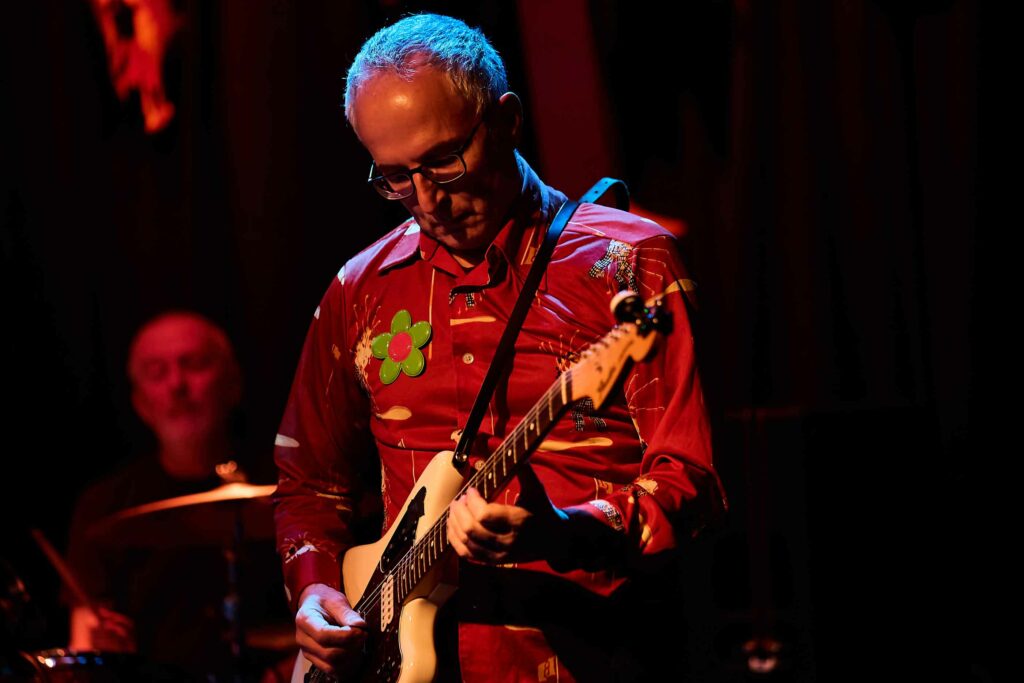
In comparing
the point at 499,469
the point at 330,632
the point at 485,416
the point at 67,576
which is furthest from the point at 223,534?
the point at 499,469

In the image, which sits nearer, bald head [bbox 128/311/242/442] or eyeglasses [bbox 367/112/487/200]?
eyeglasses [bbox 367/112/487/200]

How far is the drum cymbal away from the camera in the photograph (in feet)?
11.3

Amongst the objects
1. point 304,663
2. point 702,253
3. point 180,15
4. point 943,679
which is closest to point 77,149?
point 180,15

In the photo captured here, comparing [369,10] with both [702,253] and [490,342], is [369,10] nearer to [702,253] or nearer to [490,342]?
[702,253]

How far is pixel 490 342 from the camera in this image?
73.8 inches

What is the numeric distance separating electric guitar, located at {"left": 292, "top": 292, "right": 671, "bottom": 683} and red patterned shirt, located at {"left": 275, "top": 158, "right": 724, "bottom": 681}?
75 mm

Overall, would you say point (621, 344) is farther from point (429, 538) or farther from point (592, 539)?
point (429, 538)

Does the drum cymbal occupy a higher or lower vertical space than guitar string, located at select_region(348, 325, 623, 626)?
lower

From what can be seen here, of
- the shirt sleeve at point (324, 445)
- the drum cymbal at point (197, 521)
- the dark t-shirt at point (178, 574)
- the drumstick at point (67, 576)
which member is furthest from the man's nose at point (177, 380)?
Result: the shirt sleeve at point (324, 445)

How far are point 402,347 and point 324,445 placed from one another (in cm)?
33

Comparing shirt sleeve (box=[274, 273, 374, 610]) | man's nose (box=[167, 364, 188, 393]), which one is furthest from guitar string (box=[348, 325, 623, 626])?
man's nose (box=[167, 364, 188, 393])

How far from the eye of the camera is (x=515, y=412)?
1815 millimetres

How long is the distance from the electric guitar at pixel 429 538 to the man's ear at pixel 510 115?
0.55 metres

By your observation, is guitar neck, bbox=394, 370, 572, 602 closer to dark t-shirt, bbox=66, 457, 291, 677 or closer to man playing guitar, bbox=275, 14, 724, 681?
man playing guitar, bbox=275, 14, 724, 681
